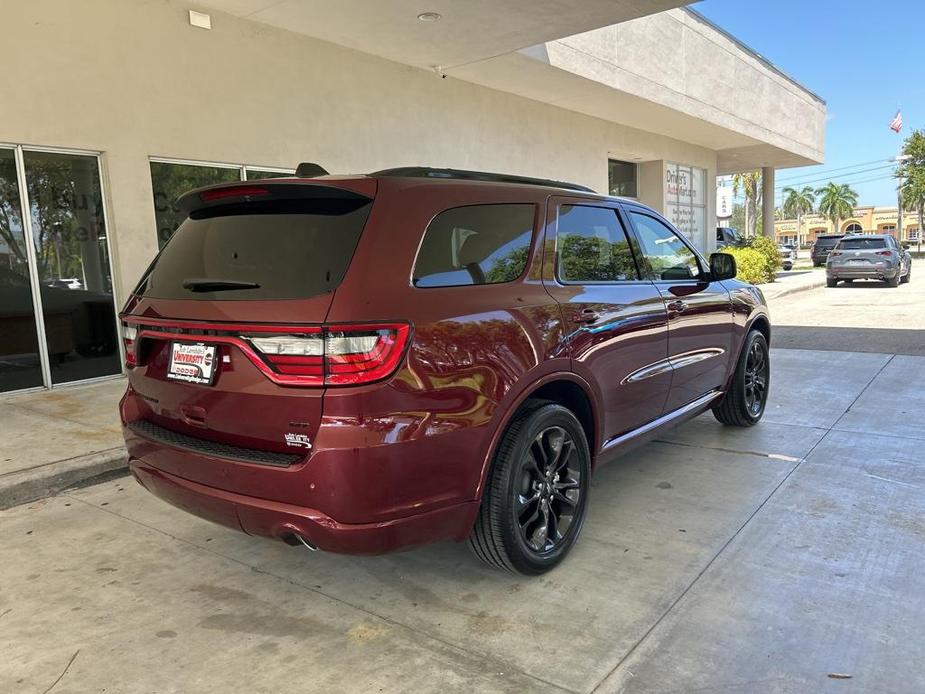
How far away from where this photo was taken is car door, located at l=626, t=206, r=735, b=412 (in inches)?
171

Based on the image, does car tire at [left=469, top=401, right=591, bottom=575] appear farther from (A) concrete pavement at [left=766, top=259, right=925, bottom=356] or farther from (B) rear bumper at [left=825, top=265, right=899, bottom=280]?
(B) rear bumper at [left=825, top=265, right=899, bottom=280]

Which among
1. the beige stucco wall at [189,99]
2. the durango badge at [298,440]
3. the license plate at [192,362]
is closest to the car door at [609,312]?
the durango badge at [298,440]

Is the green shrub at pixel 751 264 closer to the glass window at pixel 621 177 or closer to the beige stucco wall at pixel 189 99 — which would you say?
the glass window at pixel 621 177

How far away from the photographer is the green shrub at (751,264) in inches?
789

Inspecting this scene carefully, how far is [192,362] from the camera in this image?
2836mm

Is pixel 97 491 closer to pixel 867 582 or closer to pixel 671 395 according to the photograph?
pixel 671 395

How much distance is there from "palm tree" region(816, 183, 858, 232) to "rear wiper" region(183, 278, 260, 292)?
11049 cm

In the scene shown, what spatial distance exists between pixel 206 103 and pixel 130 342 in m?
6.26

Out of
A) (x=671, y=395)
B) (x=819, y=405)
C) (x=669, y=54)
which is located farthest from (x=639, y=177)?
(x=671, y=395)

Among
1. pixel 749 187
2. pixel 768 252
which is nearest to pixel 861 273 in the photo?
pixel 768 252

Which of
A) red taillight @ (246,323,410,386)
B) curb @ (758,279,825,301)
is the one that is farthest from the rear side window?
curb @ (758,279,825,301)

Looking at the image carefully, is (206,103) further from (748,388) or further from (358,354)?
(358,354)

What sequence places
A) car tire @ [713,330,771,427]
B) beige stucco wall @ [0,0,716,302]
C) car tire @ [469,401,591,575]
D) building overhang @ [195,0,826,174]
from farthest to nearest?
building overhang @ [195,0,826,174]
beige stucco wall @ [0,0,716,302]
car tire @ [713,330,771,427]
car tire @ [469,401,591,575]

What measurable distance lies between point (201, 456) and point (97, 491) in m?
2.51
